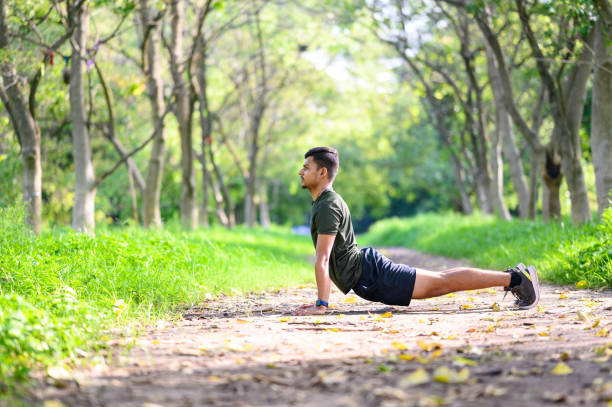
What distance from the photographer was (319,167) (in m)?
6.11

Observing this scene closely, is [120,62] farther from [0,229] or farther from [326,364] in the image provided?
[326,364]

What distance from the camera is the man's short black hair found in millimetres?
6045

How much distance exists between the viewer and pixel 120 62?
22.9m

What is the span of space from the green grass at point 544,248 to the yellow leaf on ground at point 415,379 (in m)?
4.55

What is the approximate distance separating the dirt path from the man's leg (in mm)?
228

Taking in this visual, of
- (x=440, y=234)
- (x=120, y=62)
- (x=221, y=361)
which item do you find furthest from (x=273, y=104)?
(x=221, y=361)

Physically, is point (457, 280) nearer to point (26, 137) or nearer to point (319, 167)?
point (319, 167)

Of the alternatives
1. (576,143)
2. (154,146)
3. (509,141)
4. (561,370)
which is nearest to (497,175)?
(509,141)

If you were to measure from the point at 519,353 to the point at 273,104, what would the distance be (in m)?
28.7

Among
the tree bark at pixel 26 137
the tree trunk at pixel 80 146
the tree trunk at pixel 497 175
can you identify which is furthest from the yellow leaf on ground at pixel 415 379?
the tree trunk at pixel 497 175

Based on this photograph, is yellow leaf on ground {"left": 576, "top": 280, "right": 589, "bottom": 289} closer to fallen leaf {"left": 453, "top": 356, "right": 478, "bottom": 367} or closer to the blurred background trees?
the blurred background trees

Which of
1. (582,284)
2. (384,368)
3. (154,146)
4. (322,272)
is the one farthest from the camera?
(154,146)

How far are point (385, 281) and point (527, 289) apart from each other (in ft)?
4.07

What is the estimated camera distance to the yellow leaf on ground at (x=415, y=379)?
3250 mm
